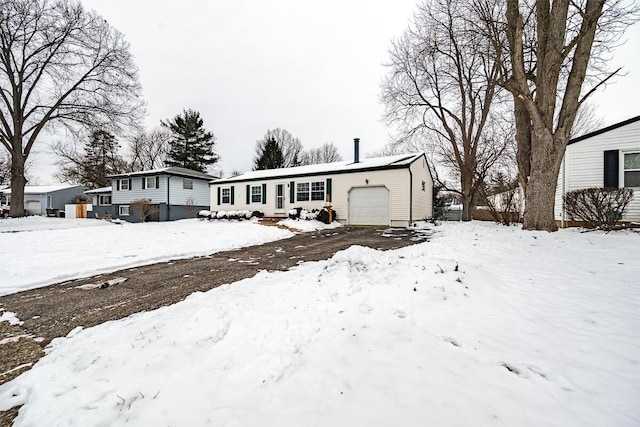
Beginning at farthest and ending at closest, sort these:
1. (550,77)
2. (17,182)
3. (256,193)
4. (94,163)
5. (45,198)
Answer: (45,198) < (94,163) < (256,193) < (17,182) < (550,77)

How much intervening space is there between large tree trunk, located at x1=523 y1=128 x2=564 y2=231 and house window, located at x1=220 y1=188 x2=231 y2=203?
55.5ft

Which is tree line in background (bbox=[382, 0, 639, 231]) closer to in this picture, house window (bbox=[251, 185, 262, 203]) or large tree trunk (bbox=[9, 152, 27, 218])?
house window (bbox=[251, 185, 262, 203])

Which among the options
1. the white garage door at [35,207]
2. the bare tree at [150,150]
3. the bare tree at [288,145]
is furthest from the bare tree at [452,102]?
the white garage door at [35,207]

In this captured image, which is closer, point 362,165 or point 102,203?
point 362,165

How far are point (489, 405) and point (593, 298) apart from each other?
2.53 metres

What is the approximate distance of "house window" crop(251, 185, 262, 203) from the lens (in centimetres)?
1752

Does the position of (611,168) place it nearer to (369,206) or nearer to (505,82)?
(505,82)

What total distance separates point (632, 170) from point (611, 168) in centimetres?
59

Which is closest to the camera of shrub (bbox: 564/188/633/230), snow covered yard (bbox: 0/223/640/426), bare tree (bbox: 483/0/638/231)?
snow covered yard (bbox: 0/223/640/426)

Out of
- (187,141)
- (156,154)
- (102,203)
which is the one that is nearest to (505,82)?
(187,141)

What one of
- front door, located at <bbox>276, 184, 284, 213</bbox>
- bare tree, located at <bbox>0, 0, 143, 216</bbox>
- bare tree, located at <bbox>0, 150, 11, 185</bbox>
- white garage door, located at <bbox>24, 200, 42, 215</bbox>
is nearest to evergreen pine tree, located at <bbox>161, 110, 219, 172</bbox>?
bare tree, located at <bbox>0, 150, 11, 185</bbox>

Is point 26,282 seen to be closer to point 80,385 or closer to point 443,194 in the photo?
point 80,385

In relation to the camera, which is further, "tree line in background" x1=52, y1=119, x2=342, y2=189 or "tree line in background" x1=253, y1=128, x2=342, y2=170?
"tree line in background" x1=253, y1=128, x2=342, y2=170

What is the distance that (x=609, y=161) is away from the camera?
930cm
